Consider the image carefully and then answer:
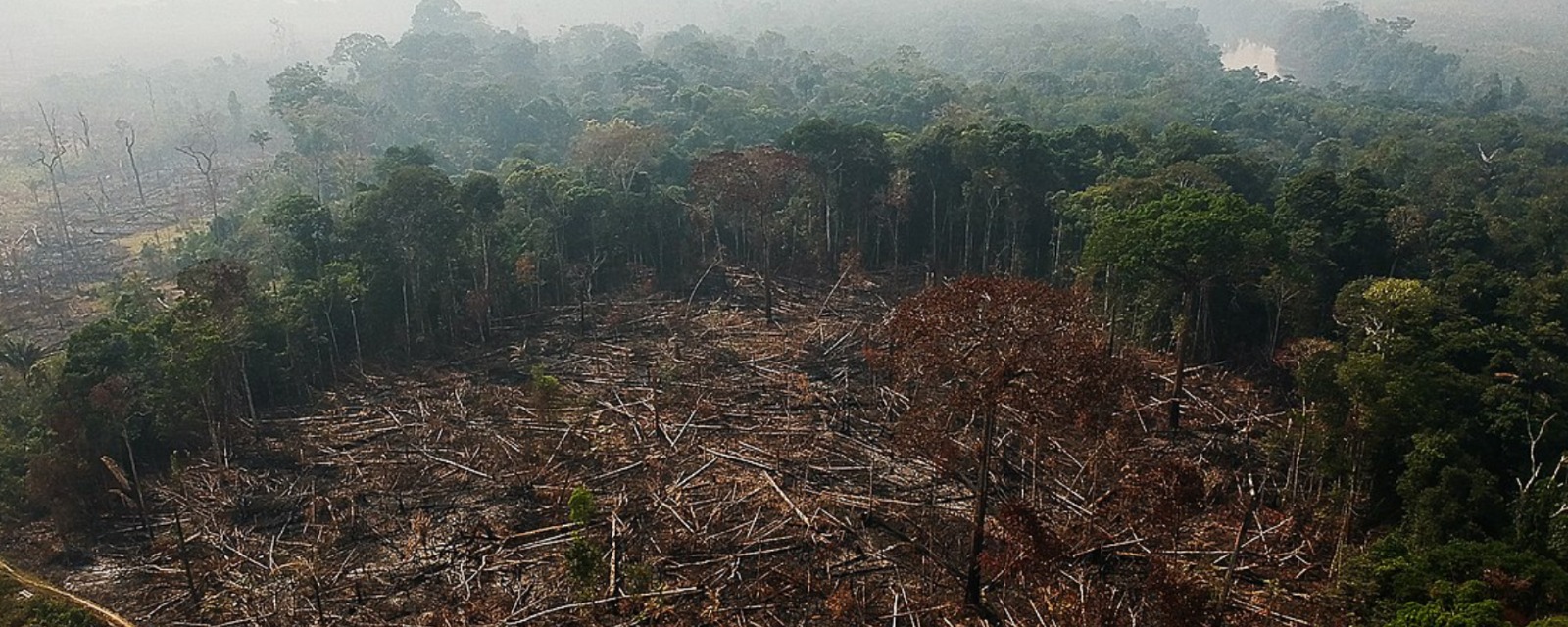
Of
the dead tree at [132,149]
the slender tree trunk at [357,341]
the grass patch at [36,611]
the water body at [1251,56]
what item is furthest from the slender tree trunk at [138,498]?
the water body at [1251,56]

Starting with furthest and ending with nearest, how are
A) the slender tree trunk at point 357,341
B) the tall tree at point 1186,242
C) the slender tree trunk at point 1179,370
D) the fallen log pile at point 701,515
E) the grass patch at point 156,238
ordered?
the grass patch at point 156,238
the slender tree trunk at point 357,341
the slender tree trunk at point 1179,370
the tall tree at point 1186,242
the fallen log pile at point 701,515

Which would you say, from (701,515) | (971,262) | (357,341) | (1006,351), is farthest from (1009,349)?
(971,262)

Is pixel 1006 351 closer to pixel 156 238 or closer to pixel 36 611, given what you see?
pixel 36 611

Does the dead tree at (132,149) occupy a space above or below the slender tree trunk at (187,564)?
above

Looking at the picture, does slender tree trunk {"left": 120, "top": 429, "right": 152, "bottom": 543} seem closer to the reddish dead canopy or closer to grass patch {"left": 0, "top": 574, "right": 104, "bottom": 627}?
grass patch {"left": 0, "top": 574, "right": 104, "bottom": 627}

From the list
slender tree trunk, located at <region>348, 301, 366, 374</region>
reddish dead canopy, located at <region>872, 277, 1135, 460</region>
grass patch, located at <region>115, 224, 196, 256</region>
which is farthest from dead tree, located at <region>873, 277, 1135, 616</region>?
grass patch, located at <region>115, 224, 196, 256</region>

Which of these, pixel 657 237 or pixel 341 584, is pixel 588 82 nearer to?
pixel 657 237

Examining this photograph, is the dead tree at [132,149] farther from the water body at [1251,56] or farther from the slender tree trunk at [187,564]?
the water body at [1251,56]
